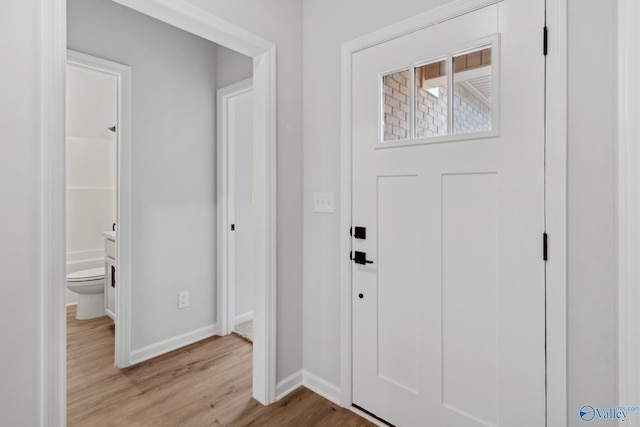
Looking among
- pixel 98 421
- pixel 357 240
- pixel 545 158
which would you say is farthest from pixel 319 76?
pixel 98 421

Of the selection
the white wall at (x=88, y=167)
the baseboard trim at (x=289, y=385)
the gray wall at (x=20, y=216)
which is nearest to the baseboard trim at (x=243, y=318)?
the baseboard trim at (x=289, y=385)

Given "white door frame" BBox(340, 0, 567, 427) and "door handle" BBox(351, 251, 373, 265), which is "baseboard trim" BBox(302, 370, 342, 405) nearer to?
"door handle" BBox(351, 251, 373, 265)

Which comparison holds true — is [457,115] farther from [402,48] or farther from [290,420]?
[290,420]

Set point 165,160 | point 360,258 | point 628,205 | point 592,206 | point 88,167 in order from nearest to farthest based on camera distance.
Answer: point 628,205 < point 592,206 < point 360,258 < point 165,160 < point 88,167

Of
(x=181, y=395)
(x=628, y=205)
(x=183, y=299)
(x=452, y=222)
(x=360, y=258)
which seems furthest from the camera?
(x=183, y=299)

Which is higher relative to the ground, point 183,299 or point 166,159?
point 166,159

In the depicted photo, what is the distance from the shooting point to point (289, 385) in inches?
81.2

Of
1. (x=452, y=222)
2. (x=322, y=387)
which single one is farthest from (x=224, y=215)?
(x=452, y=222)

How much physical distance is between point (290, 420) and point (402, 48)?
205cm

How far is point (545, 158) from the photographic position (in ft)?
4.16

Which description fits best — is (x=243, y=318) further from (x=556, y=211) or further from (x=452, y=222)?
(x=556, y=211)

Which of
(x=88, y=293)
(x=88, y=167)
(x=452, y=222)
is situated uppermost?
(x=88, y=167)

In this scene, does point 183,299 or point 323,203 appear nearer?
point 323,203

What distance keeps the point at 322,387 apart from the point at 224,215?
157 centimetres
